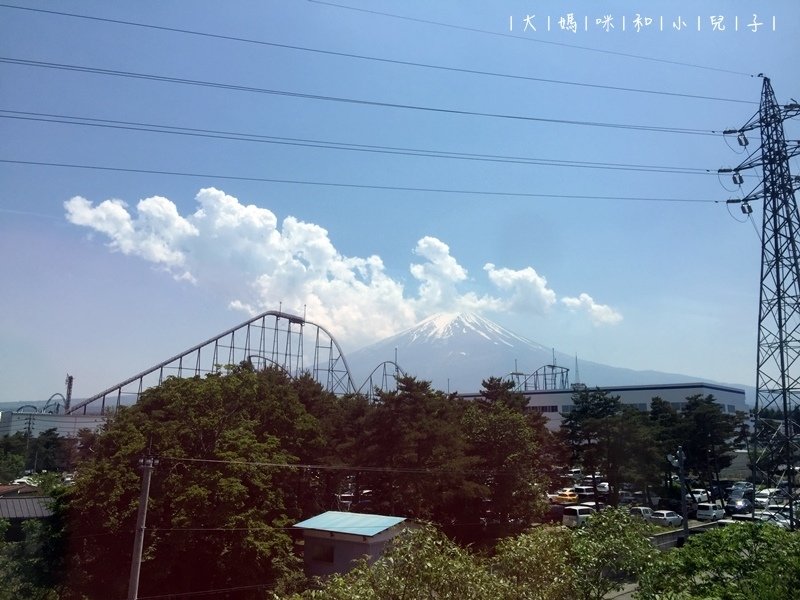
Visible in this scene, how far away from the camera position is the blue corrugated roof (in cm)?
1858

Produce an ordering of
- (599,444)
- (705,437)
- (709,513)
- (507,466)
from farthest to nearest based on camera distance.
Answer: (705,437) < (599,444) < (709,513) < (507,466)

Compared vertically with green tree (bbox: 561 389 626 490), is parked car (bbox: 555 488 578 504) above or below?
below

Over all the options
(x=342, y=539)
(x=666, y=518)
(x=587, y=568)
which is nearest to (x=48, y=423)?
(x=342, y=539)

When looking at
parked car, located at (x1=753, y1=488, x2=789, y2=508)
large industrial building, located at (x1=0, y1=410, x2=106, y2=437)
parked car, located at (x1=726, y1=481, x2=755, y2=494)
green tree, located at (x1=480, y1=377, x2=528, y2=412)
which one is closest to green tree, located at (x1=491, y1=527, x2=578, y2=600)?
parked car, located at (x1=753, y1=488, x2=789, y2=508)

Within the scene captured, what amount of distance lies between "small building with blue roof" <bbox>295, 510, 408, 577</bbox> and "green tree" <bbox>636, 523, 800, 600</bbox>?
10435mm

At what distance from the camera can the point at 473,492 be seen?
76.7 ft

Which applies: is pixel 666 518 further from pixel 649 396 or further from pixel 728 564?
pixel 649 396

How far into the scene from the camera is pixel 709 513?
31250 mm

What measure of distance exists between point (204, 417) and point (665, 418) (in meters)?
30.1

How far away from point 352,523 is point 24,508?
13.2m

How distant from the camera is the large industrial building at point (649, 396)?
5506 cm

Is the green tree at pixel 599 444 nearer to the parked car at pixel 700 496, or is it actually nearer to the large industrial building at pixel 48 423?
the parked car at pixel 700 496

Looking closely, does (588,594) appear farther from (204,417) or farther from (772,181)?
(772,181)

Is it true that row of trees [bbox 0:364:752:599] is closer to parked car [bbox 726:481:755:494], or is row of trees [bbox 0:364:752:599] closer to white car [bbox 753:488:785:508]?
white car [bbox 753:488:785:508]
